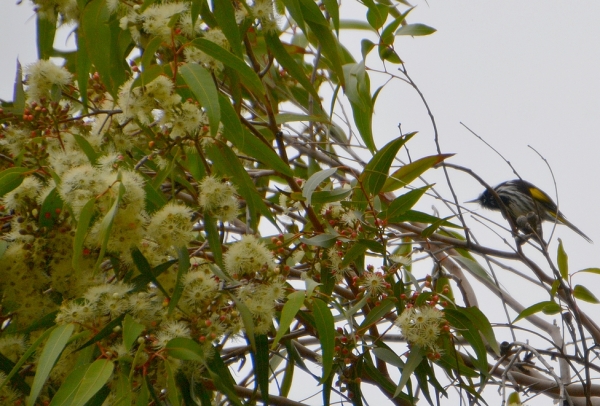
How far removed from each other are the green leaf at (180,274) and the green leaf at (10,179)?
0.36 m

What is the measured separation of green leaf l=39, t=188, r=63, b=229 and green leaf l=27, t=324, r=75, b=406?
27 centimetres

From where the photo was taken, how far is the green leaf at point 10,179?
4.48 feet

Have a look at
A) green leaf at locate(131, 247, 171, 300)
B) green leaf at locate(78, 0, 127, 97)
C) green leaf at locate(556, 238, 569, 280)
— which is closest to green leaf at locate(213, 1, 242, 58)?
green leaf at locate(78, 0, 127, 97)

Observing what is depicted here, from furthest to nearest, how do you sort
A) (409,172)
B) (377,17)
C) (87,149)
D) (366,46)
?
(366,46), (377,17), (409,172), (87,149)

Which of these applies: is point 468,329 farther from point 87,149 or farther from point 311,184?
point 87,149

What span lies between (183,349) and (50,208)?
0.40m

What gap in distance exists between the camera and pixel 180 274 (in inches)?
52.3

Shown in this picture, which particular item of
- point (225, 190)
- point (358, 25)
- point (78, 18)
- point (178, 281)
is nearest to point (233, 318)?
point (178, 281)

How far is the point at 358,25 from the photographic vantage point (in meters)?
2.59

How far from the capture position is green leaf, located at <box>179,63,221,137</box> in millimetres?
1240

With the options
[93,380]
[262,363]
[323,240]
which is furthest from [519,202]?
[93,380]

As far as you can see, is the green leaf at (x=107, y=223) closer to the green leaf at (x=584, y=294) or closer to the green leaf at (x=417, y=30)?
the green leaf at (x=417, y=30)

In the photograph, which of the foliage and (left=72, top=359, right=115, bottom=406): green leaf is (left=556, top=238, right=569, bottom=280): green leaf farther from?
(left=72, top=359, right=115, bottom=406): green leaf

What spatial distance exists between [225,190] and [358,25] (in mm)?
1417
